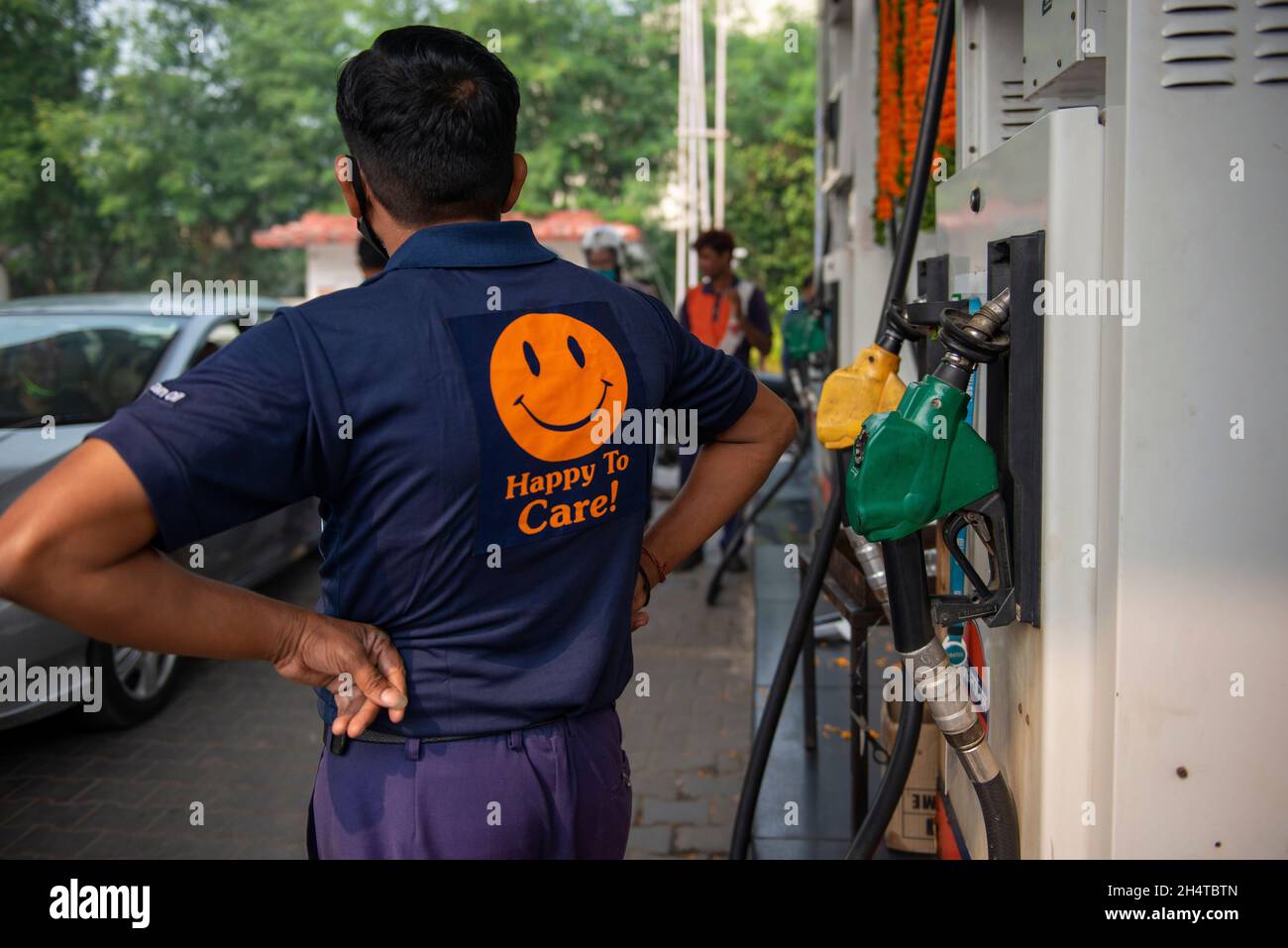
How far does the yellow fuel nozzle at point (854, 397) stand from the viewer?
2311 millimetres

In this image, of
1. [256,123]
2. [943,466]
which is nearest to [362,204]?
[943,466]

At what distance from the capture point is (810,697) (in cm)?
451

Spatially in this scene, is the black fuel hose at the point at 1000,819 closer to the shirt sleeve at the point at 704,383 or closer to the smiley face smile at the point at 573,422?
the shirt sleeve at the point at 704,383

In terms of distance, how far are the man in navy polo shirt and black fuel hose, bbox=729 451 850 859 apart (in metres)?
1.15

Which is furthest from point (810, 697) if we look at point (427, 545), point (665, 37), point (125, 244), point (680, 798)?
point (125, 244)

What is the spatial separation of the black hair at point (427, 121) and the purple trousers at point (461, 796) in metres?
0.75

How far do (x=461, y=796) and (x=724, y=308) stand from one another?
6.48 m

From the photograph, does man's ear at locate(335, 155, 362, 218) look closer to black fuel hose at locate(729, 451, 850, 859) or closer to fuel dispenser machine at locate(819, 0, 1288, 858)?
fuel dispenser machine at locate(819, 0, 1288, 858)

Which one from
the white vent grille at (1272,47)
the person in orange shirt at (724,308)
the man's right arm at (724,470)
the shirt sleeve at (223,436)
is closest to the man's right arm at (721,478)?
the man's right arm at (724,470)

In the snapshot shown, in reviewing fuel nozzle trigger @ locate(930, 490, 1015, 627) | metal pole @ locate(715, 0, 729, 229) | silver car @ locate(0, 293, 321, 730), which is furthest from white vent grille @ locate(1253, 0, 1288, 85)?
metal pole @ locate(715, 0, 729, 229)

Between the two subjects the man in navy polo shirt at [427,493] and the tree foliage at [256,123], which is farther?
the tree foliage at [256,123]

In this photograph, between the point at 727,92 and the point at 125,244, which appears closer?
the point at 125,244

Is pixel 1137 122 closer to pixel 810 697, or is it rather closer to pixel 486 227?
pixel 486 227

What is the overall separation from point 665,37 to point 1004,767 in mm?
25836
